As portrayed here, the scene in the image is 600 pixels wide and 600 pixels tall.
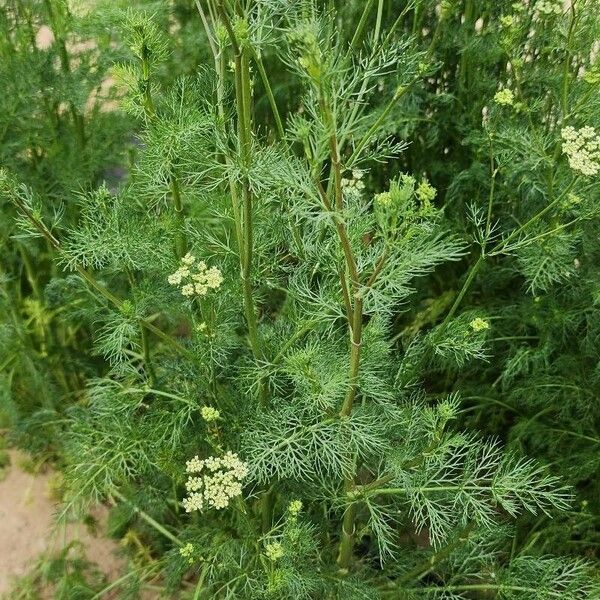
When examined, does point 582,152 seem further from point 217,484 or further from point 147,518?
point 147,518

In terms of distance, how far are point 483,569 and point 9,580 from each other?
149cm

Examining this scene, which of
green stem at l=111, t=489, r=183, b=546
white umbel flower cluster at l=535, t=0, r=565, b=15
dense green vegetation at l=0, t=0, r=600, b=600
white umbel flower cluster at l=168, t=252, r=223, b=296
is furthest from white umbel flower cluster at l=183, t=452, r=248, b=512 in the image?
white umbel flower cluster at l=535, t=0, r=565, b=15

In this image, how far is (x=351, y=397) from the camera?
1.62 meters

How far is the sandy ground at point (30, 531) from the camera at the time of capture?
2471mm

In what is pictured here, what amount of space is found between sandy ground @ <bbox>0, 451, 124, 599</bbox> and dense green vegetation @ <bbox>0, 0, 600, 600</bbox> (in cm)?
10

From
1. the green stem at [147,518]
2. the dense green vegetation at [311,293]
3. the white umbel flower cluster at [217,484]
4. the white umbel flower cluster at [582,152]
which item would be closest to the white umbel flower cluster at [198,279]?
the dense green vegetation at [311,293]

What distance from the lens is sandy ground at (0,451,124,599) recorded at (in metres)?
2.47

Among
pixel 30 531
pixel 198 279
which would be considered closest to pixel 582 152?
pixel 198 279

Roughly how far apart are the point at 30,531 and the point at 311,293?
1525 mm

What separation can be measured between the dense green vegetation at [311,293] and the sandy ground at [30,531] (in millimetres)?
100

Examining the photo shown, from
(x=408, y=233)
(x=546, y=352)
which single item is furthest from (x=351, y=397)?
(x=546, y=352)

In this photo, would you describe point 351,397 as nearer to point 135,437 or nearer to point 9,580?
point 135,437

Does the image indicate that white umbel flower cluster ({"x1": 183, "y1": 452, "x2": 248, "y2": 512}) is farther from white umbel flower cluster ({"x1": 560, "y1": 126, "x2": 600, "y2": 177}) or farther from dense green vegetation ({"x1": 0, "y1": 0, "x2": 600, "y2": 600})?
white umbel flower cluster ({"x1": 560, "y1": 126, "x2": 600, "y2": 177})

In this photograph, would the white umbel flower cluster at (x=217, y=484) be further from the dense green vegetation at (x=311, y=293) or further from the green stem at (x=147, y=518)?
the green stem at (x=147, y=518)
